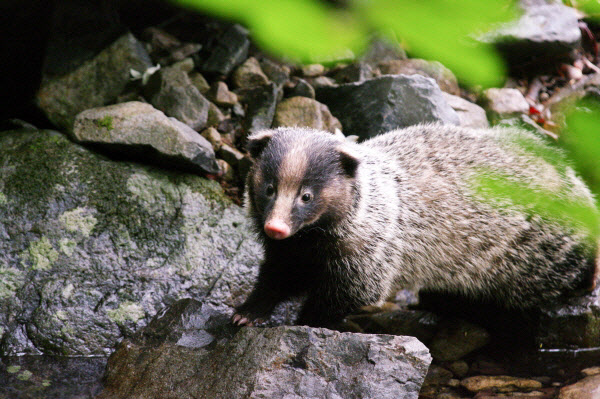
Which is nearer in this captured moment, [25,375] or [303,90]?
[25,375]

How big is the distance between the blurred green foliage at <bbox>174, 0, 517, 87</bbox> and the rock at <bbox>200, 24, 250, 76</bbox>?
5777mm

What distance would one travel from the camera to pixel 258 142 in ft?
14.0

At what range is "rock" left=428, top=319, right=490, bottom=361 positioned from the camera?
490 centimetres

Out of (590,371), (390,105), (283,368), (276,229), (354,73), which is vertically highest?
(276,229)

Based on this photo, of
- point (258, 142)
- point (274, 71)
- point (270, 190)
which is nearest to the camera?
point (270, 190)

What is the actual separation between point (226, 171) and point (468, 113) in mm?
3015

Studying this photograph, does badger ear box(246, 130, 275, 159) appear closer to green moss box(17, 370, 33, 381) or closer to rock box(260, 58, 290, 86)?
green moss box(17, 370, 33, 381)

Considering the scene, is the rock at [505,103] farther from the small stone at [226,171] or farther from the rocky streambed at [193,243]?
the small stone at [226,171]

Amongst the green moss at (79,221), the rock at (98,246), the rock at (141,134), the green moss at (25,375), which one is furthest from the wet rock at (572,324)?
the green moss at (25,375)

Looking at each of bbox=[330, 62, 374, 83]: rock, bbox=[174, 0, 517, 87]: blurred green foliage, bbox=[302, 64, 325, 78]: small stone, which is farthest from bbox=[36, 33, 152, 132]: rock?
bbox=[174, 0, 517, 87]: blurred green foliage

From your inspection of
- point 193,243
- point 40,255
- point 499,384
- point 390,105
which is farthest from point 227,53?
point 499,384

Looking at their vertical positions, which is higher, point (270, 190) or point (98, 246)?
point (270, 190)

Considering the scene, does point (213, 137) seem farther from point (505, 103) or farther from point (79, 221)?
point (505, 103)

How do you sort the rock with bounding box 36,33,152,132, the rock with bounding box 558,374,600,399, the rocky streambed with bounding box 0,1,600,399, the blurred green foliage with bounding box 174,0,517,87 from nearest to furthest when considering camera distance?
the blurred green foliage with bounding box 174,0,517,87
the rocky streambed with bounding box 0,1,600,399
the rock with bounding box 558,374,600,399
the rock with bounding box 36,33,152,132
